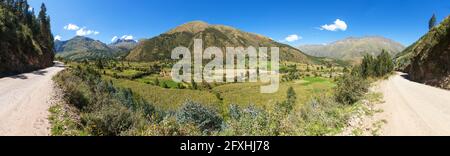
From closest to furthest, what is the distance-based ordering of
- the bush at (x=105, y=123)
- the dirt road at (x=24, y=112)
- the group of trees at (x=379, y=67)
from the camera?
the dirt road at (x=24, y=112) < the bush at (x=105, y=123) < the group of trees at (x=379, y=67)

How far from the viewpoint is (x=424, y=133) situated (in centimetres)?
888

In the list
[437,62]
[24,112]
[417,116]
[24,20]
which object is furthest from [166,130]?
[24,20]

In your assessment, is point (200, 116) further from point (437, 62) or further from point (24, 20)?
point (24, 20)

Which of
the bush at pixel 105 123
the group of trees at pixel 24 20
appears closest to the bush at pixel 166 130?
the bush at pixel 105 123

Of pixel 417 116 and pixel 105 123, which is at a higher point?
pixel 417 116

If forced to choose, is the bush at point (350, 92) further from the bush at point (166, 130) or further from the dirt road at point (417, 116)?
the bush at point (166, 130)

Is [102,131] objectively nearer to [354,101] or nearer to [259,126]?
[259,126]

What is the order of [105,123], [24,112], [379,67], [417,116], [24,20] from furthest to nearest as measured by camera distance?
[24,20], [379,67], [105,123], [24,112], [417,116]

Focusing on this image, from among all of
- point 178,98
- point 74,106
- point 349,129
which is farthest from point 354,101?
point 178,98

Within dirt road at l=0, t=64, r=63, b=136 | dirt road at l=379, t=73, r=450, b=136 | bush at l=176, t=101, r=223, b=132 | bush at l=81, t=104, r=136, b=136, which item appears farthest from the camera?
bush at l=176, t=101, r=223, b=132

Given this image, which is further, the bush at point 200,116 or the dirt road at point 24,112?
the bush at point 200,116

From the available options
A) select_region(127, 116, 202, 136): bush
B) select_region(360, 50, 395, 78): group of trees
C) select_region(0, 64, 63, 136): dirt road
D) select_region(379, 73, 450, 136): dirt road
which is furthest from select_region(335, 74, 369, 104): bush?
select_region(360, 50, 395, 78): group of trees

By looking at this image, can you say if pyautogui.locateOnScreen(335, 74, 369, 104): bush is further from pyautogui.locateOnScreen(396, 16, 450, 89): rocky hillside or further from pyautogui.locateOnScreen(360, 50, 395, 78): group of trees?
pyautogui.locateOnScreen(360, 50, 395, 78): group of trees
